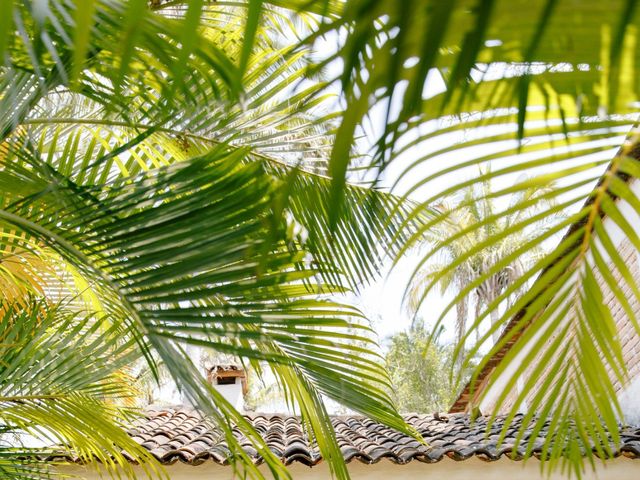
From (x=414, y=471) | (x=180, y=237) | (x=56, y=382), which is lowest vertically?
(x=414, y=471)

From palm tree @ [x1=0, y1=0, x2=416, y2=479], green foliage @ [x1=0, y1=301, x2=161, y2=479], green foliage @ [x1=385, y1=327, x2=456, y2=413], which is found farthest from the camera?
green foliage @ [x1=385, y1=327, x2=456, y2=413]

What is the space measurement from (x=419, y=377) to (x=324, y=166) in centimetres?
2762

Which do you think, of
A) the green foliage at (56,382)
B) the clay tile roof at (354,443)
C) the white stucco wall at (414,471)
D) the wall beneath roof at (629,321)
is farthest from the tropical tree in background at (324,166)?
the wall beneath roof at (629,321)

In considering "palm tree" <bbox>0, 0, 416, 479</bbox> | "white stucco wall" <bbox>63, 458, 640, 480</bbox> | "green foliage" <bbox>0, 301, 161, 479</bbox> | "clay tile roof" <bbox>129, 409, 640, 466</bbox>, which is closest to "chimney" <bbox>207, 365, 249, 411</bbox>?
"clay tile roof" <bbox>129, 409, 640, 466</bbox>

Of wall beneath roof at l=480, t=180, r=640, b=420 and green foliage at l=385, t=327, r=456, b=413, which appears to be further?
green foliage at l=385, t=327, r=456, b=413

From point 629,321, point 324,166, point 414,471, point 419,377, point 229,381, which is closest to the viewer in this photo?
point 324,166

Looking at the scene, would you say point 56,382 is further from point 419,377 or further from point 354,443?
point 419,377

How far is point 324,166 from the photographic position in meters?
3.69

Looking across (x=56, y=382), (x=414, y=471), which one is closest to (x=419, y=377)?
(x=414, y=471)

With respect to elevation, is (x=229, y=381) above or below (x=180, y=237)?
above

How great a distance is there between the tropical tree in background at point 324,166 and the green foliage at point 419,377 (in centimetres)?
2624

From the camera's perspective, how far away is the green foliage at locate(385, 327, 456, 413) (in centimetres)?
3014

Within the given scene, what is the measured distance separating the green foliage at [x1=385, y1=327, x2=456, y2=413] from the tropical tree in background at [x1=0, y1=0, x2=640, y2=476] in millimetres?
26244

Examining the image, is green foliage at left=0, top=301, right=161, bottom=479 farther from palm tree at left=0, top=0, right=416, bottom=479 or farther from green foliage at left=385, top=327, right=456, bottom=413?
green foliage at left=385, top=327, right=456, bottom=413
